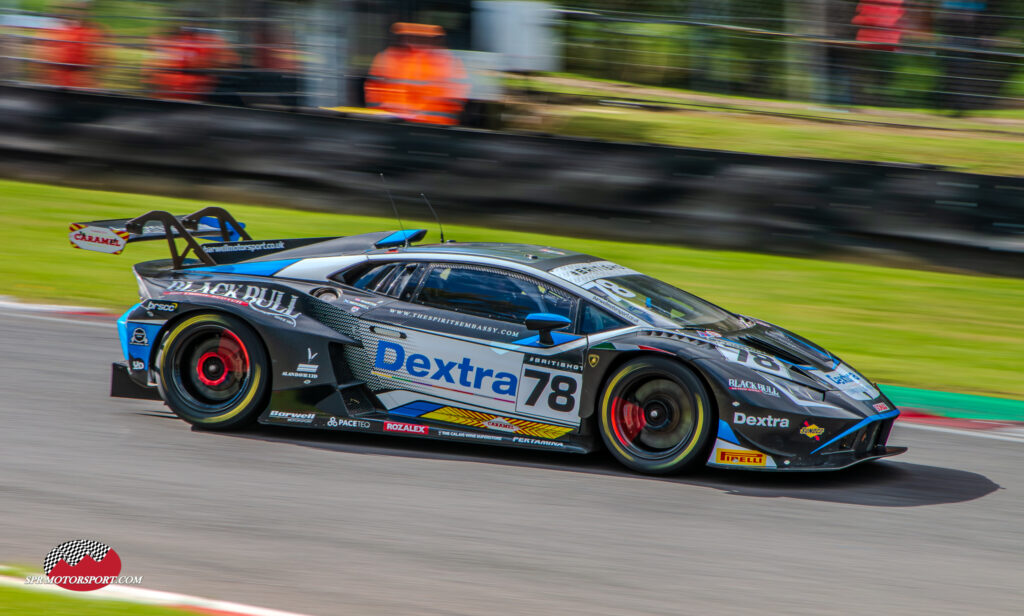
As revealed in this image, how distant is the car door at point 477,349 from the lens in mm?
5941

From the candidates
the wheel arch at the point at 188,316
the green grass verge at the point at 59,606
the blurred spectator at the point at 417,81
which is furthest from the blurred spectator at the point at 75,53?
the green grass verge at the point at 59,606

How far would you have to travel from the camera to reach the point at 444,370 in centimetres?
609

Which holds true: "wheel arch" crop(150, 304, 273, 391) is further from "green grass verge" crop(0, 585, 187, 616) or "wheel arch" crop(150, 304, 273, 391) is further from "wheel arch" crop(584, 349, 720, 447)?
"green grass verge" crop(0, 585, 187, 616)

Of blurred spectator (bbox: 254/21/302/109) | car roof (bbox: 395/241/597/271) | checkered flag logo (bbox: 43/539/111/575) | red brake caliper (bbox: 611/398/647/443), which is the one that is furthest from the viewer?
blurred spectator (bbox: 254/21/302/109)

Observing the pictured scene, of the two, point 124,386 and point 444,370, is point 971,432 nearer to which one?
point 444,370

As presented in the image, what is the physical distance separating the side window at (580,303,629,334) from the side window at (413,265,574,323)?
0.30 feet

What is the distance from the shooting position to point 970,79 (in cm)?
1427

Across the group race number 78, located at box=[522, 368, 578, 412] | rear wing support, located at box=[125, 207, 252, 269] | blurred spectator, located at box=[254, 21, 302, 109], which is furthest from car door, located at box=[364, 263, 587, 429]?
blurred spectator, located at box=[254, 21, 302, 109]

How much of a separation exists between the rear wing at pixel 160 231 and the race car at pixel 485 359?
0.06 feet

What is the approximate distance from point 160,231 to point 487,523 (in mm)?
3132

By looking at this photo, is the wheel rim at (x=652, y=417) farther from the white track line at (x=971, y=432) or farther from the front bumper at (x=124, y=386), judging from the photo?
the front bumper at (x=124, y=386)

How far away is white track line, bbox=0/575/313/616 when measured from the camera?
392 centimetres

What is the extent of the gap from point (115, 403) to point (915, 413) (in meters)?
5.31

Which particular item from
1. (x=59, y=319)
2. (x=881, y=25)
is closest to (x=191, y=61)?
(x=59, y=319)
